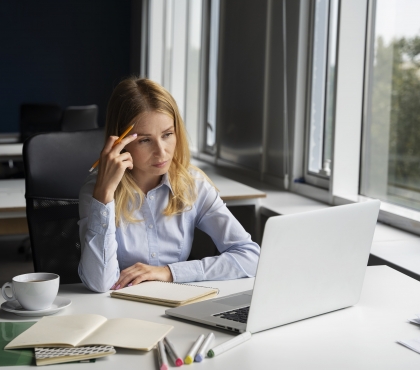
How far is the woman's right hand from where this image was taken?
59.0 inches

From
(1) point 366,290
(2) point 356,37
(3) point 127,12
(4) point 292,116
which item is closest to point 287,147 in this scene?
(4) point 292,116

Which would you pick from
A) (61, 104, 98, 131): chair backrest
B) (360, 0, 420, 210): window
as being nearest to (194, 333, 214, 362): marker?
(360, 0, 420, 210): window

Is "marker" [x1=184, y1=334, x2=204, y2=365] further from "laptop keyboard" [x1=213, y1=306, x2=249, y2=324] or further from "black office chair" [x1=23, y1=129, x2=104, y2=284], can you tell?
"black office chair" [x1=23, y1=129, x2=104, y2=284]

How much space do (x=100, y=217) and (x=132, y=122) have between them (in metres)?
0.30

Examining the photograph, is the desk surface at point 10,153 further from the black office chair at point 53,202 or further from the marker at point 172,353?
the marker at point 172,353

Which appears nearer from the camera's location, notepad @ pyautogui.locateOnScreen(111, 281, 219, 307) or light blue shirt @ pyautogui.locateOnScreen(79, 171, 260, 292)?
notepad @ pyautogui.locateOnScreen(111, 281, 219, 307)

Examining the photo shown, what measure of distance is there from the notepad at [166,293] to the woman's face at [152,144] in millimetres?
353

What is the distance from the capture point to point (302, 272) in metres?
1.16

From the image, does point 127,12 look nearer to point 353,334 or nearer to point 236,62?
point 236,62

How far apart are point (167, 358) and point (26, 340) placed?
9.9 inches

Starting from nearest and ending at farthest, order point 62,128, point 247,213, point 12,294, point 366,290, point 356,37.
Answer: point 12,294 < point 366,290 < point 356,37 < point 247,213 < point 62,128

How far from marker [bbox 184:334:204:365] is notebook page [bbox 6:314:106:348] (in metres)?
0.19

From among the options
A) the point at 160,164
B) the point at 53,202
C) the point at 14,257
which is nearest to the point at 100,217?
the point at 160,164

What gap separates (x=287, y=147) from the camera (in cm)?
315
